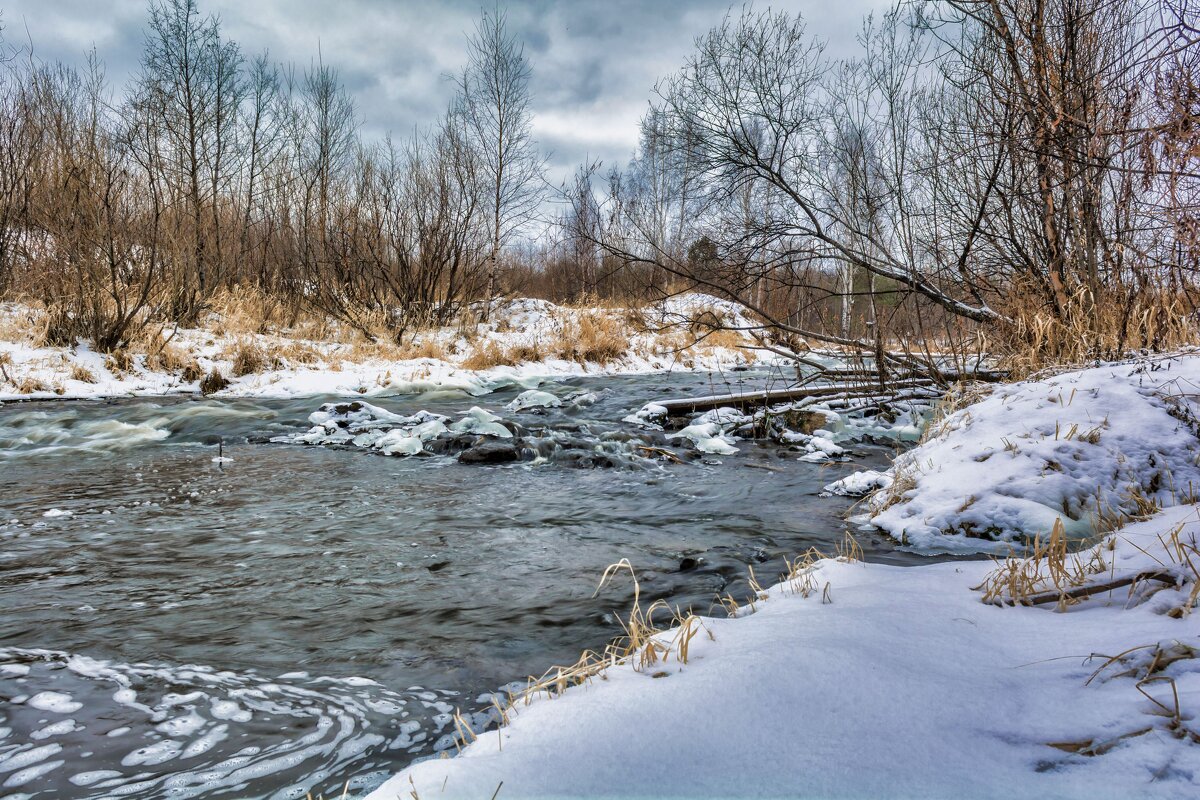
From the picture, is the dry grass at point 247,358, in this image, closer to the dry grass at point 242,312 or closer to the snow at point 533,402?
the dry grass at point 242,312

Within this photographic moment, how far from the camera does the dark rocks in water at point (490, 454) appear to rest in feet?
17.4

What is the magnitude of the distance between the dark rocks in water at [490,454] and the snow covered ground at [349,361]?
5.75ft

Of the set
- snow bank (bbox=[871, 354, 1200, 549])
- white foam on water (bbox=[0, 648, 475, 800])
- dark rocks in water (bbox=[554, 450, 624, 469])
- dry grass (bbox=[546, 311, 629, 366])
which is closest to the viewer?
white foam on water (bbox=[0, 648, 475, 800])

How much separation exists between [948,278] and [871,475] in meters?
2.90

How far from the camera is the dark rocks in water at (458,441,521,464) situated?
531 centimetres

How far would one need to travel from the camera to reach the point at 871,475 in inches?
165

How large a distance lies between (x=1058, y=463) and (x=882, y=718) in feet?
8.41

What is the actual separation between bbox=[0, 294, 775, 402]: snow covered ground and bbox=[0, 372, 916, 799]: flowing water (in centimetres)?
256

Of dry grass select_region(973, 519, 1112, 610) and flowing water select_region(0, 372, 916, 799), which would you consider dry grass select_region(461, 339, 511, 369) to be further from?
dry grass select_region(973, 519, 1112, 610)

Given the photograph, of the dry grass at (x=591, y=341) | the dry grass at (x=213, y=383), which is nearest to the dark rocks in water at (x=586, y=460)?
the dry grass at (x=213, y=383)

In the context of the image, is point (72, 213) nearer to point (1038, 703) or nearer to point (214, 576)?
point (214, 576)

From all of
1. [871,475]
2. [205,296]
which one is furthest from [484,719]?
[205,296]

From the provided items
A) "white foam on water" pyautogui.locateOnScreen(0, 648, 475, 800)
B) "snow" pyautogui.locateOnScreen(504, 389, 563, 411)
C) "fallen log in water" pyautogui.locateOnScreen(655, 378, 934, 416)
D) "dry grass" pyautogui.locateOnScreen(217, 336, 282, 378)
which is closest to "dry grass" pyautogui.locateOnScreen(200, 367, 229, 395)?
"dry grass" pyautogui.locateOnScreen(217, 336, 282, 378)

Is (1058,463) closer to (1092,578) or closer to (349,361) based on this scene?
(1092,578)
